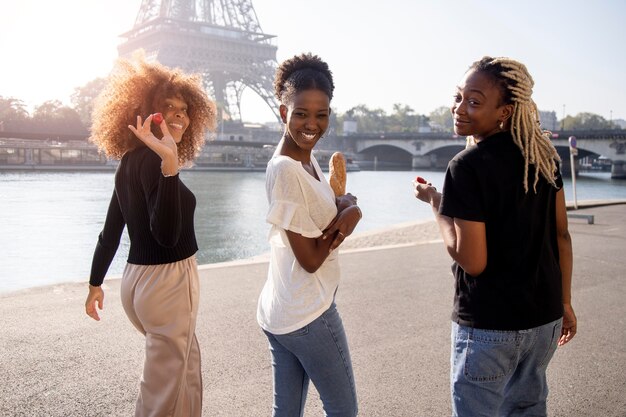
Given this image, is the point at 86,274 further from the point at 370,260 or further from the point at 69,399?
the point at 69,399

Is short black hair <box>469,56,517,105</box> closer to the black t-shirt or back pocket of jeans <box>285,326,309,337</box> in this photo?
the black t-shirt

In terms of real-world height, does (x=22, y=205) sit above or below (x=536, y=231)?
below

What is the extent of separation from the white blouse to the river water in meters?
4.96

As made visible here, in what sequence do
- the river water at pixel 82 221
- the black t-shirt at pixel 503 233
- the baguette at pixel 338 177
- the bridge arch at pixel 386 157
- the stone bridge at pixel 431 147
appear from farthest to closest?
the bridge arch at pixel 386 157 < the stone bridge at pixel 431 147 < the river water at pixel 82 221 < the baguette at pixel 338 177 < the black t-shirt at pixel 503 233

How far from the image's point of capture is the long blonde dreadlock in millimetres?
1860

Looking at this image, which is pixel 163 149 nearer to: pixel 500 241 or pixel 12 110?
pixel 500 241

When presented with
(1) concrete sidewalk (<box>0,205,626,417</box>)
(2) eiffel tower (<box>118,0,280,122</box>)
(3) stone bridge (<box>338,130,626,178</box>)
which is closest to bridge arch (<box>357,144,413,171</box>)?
(3) stone bridge (<box>338,130,626,178</box>)

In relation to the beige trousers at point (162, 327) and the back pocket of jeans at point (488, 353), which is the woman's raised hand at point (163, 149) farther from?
the back pocket of jeans at point (488, 353)

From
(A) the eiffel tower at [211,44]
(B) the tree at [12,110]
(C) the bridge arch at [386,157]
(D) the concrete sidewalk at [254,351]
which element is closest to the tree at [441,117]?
(C) the bridge arch at [386,157]

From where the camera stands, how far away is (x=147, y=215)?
2.15 meters

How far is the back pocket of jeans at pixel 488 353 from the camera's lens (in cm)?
182

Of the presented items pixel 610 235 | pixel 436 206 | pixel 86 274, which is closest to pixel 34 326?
pixel 436 206

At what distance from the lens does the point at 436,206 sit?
198 cm

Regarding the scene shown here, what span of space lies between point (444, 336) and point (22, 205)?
22.4 meters
